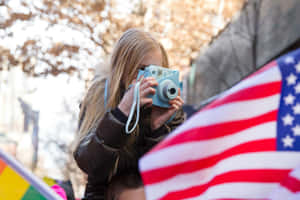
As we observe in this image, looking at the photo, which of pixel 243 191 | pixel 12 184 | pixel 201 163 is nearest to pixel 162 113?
pixel 201 163

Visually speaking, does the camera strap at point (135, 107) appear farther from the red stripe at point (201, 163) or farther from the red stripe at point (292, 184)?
the red stripe at point (292, 184)

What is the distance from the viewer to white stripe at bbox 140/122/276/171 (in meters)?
1.16

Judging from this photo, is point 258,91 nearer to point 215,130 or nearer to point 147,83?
point 215,130

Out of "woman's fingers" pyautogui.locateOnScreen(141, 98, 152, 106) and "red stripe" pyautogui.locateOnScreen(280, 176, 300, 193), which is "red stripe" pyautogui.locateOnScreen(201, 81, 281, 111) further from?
"woman's fingers" pyautogui.locateOnScreen(141, 98, 152, 106)

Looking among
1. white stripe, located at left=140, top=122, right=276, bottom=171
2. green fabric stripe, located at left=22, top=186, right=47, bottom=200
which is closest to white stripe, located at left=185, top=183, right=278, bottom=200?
white stripe, located at left=140, top=122, right=276, bottom=171

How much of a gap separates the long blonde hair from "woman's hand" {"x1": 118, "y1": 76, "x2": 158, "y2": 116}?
0.33 ft

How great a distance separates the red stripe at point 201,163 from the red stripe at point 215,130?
0.19ft

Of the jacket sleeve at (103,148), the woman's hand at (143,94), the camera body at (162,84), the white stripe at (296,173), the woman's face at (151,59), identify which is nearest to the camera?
the white stripe at (296,173)

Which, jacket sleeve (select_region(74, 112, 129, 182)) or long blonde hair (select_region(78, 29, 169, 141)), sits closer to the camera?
jacket sleeve (select_region(74, 112, 129, 182))

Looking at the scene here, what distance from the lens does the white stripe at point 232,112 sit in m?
1.20

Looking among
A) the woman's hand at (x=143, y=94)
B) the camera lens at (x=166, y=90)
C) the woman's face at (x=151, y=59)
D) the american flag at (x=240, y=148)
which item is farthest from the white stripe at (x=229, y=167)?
the woman's face at (x=151, y=59)

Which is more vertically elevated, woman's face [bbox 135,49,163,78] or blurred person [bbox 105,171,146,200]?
woman's face [bbox 135,49,163,78]

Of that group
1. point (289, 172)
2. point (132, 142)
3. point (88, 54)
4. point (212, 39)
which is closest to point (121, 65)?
point (132, 142)

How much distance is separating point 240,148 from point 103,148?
56cm
